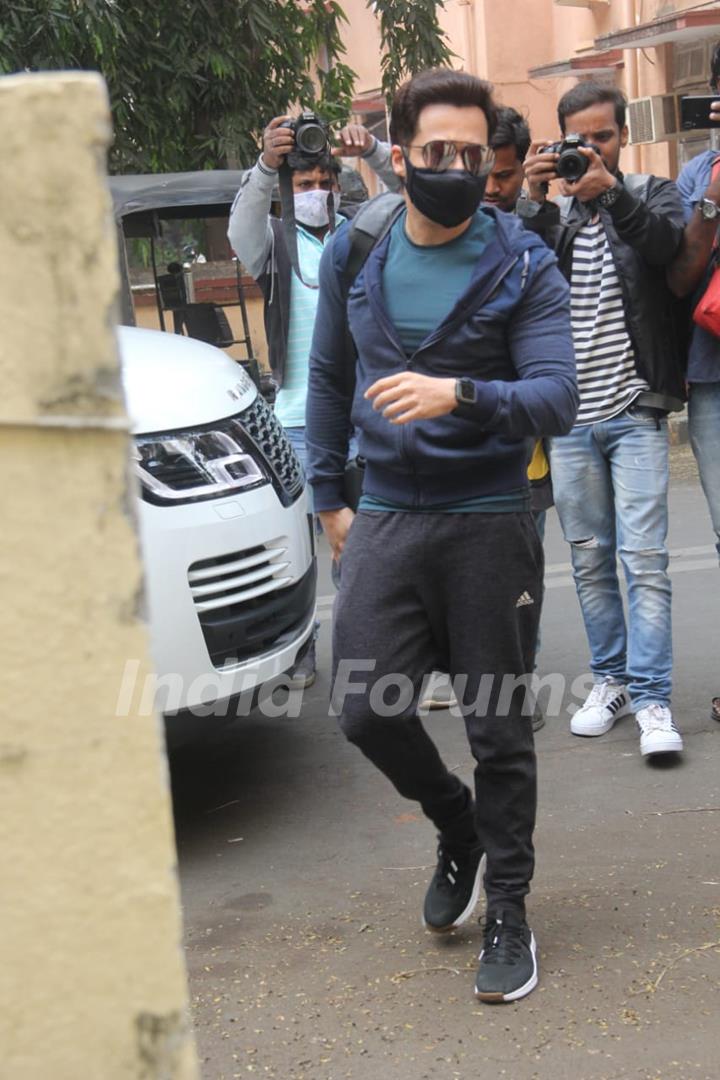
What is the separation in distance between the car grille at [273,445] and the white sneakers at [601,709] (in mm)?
1244

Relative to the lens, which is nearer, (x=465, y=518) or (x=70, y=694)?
(x=70, y=694)

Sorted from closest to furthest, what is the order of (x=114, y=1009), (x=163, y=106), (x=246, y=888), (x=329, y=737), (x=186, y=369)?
(x=114, y=1009)
(x=246, y=888)
(x=186, y=369)
(x=329, y=737)
(x=163, y=106)

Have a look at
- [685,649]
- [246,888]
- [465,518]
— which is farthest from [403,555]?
[685,649]

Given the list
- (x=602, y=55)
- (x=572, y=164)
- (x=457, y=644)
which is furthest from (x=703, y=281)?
(x=602, y=55)

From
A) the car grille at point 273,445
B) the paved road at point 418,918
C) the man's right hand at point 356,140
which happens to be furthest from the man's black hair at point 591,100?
the paved road at point 418,918

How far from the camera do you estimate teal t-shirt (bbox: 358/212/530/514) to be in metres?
3.24

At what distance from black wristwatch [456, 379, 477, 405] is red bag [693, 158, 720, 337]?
182cm

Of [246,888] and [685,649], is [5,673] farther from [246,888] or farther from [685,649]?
[685,649]

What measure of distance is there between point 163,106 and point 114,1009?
11.4m

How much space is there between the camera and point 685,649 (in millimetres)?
5934

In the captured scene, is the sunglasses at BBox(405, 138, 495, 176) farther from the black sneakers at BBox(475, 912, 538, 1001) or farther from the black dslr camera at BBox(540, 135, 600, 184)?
the black sneakers at BBox(475, 912, 538, 1001)

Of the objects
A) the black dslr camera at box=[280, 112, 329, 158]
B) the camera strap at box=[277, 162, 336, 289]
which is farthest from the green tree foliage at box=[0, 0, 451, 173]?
the black dslr camera at box=[280, 112, 329, 158]

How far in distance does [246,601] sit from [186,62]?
8525mm

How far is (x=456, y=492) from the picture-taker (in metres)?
3.25
